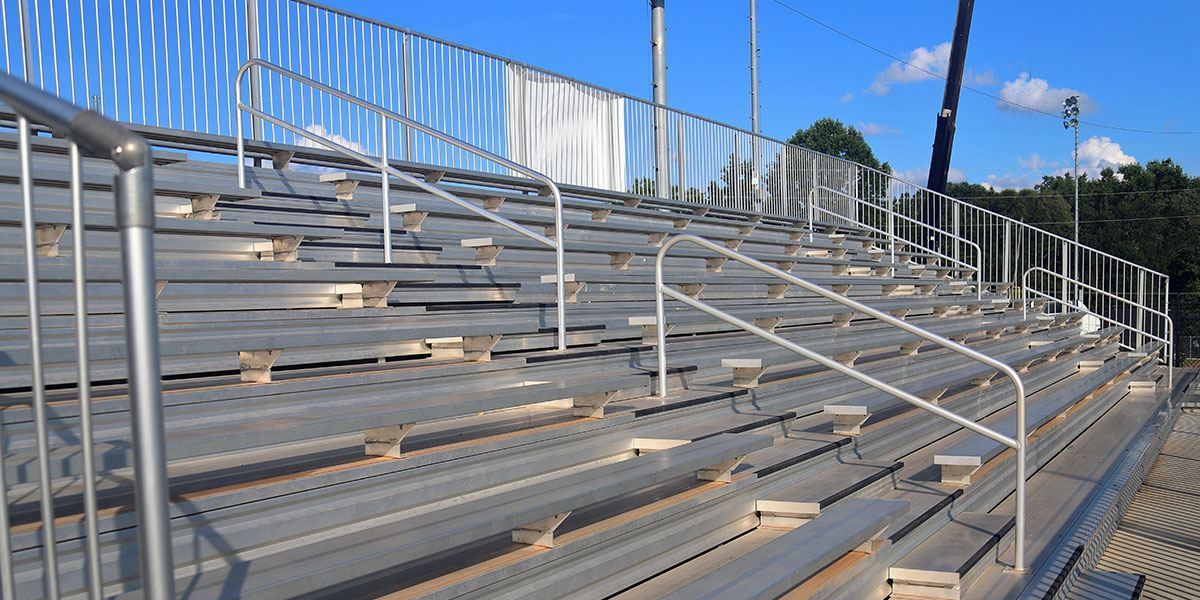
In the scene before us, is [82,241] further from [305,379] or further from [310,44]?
[310,44]

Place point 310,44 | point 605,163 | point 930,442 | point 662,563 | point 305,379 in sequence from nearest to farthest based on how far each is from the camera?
point 662,563
point 305,379
point 930,442
point 310,44
point 605,163

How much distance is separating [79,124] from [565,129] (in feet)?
28.8

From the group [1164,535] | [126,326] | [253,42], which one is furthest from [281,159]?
[1164,535]

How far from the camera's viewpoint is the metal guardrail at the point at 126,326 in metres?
1.29

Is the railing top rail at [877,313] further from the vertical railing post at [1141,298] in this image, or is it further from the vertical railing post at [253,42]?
the vertical railing post at [1141,298]

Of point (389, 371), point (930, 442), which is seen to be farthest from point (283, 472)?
point (930, 442)

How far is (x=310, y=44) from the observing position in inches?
280

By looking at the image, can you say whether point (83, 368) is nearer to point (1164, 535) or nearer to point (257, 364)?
point (257, 364)

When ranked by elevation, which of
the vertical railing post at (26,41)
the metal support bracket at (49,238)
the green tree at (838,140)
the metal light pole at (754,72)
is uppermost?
the green tree at (838,140)

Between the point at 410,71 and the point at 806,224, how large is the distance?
643 cm

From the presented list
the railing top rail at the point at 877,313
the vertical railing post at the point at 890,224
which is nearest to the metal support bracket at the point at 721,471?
the railing top rail at the point at 877,313

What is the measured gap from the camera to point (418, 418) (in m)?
3.08

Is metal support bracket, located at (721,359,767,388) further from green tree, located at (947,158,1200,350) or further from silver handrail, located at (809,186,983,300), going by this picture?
green tree, located at (947,158,1200,350)

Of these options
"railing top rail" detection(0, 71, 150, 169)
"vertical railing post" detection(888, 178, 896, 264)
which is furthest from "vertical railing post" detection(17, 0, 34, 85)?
"vertical railing post" detection(888, 178, 896, 264)
